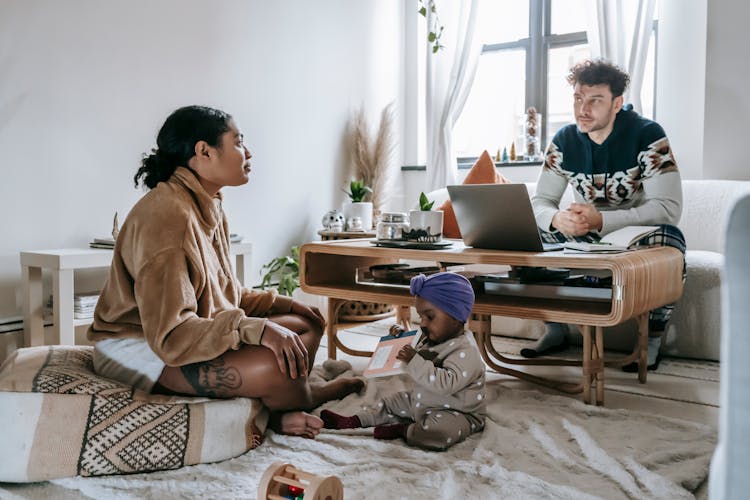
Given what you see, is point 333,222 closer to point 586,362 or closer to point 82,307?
point 82,307

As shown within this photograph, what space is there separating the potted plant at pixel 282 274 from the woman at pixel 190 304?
171 centimetres

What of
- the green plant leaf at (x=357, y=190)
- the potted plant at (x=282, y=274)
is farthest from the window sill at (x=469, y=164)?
the potted plant at (x=282, y=274)

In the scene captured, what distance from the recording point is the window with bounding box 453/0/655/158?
14.9ft

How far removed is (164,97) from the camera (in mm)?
3359

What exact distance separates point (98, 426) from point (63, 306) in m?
1.21

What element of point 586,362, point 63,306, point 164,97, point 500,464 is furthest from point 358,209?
point 500,464

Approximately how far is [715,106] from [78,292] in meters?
3.36

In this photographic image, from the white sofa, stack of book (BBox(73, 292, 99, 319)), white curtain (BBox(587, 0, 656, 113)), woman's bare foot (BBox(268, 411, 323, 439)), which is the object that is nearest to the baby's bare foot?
woman's bare foot (BBox(268, 411, 323, 439))

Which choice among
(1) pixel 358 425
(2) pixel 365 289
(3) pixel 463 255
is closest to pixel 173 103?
(2) pixel 365 289

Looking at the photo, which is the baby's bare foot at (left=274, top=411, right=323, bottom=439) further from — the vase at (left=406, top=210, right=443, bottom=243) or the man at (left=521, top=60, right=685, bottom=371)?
the man at (left=521, top=60, right=685, bottom=371)

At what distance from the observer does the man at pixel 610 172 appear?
2352mm

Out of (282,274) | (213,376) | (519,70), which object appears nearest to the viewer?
(213,376)

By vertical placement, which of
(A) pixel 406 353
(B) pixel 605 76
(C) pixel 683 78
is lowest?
(A) pixel 406 353

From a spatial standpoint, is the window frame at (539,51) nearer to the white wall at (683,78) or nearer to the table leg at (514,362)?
the white wall at (683,78)
